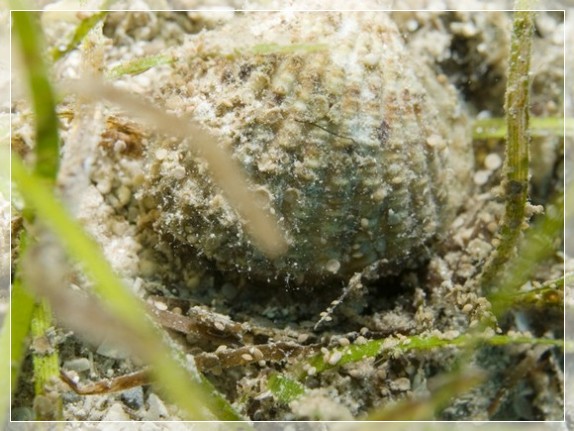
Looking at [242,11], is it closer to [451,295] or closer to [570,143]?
[451,295]

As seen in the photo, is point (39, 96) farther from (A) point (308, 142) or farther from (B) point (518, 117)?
(B) point (518, 117)

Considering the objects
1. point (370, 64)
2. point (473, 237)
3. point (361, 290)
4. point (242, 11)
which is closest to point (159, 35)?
point (242, 11)

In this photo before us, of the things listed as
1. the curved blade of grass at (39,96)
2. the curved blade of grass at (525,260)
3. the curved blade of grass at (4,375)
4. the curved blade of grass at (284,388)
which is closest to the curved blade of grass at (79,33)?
the curved blade of grass at (39,96)

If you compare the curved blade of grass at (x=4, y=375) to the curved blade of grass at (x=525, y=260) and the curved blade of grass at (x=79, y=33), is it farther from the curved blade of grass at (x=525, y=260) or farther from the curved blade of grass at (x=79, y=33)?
the curved blade of grass at (x=525, y=260)

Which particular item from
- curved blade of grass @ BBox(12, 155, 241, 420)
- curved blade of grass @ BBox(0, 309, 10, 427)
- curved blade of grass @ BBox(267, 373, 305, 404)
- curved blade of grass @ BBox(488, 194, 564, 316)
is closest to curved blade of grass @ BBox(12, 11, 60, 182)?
curved blade of grass @ BBox(12, 155, 241, 420)

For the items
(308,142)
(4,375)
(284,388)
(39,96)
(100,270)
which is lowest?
(284,388)

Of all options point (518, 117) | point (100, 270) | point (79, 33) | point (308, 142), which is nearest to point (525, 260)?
point (518, 117)

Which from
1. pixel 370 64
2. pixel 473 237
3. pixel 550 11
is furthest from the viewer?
pixel 550 11

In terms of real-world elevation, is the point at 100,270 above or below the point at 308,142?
below
